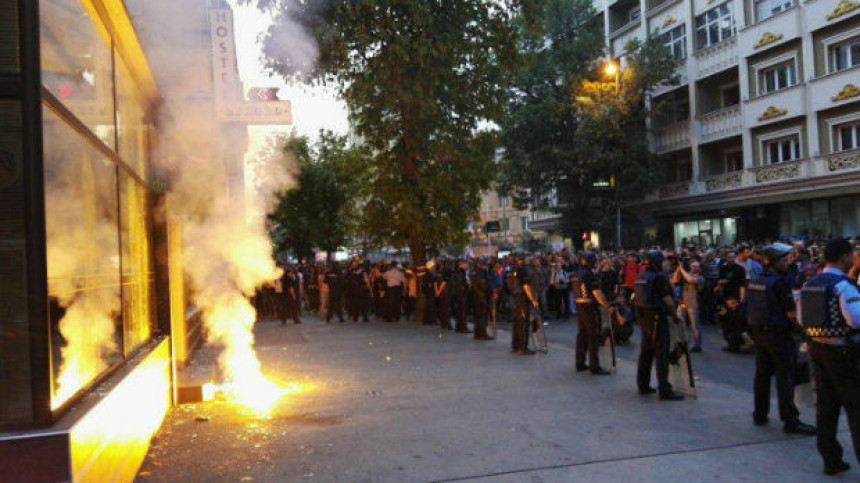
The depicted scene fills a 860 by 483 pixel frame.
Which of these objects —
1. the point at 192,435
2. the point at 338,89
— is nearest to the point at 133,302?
the point at 192,435

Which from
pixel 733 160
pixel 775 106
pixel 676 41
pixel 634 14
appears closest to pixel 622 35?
pixel 634 14

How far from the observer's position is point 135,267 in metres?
6.95

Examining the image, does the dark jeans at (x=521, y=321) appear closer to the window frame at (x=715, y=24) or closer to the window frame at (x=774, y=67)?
the window frame at (x=774, y=67)

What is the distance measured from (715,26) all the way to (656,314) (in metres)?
24.9

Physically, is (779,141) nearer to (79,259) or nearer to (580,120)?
(580,120)

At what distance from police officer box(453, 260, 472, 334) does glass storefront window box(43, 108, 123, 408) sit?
34.8 ft

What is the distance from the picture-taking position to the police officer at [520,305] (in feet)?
37.3

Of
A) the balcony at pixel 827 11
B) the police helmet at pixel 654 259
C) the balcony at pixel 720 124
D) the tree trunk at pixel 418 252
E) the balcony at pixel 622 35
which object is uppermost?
the balcony at pixel 622 35

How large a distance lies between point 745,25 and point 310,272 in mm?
18627

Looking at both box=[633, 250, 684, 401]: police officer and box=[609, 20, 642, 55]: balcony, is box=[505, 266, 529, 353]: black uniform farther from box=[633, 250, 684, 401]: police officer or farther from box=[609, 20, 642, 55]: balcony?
box=[609, 20, 642, 55]: balcony

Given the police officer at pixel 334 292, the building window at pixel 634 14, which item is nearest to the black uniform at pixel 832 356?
the police officer at pixel 334 292

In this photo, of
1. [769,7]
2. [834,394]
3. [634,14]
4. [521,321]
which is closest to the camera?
[834,394]

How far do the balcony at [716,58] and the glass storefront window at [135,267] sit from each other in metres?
25.4

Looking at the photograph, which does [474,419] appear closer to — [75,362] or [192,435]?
[192,435]
